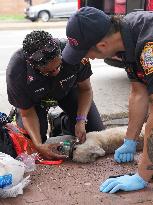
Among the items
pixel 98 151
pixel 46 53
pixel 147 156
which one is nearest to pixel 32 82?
pixel 46 53

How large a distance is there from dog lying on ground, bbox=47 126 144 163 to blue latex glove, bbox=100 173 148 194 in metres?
0.49

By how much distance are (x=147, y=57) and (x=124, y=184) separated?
2.78 feet

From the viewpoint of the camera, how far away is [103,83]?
719 cm

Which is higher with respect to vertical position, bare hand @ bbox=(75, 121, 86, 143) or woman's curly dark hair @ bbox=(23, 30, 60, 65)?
woman's curly dark hair @ bbox=(23, 30, 60, 65)

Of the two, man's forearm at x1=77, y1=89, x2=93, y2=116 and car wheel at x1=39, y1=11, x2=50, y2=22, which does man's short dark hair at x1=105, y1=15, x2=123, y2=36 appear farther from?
Answer: car wheel at x1=39, y1=11, x2=50, y2=22

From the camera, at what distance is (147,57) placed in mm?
2596

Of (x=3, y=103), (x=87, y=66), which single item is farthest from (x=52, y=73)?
(x=3, y=103)

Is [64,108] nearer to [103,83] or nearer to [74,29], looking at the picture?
[74,29]

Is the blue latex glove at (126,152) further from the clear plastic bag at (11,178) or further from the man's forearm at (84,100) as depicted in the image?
the clear plastic bag at (11,178)

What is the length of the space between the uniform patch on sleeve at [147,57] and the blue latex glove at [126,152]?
92cm

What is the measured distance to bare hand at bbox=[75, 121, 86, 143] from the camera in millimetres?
3647

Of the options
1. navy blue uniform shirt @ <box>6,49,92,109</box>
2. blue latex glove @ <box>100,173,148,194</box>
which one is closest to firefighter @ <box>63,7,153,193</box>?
blue latex glove @ <box>100,173,148,194</box>

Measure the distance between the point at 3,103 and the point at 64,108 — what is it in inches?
80.1

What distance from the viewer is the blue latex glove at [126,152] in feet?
11.2
